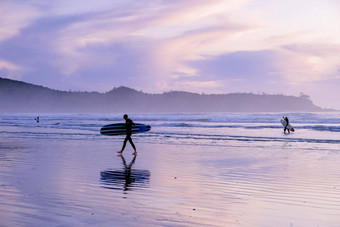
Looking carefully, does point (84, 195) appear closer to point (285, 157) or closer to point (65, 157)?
point (65, 157)

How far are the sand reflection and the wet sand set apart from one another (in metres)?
0.03

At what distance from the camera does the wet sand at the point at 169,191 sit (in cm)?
716

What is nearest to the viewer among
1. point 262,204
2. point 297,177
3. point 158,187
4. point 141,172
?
point 262,204

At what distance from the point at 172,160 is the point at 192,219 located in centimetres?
935

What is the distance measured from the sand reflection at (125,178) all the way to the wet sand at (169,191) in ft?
0.08

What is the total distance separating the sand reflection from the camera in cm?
1048

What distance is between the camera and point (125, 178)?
470 inches

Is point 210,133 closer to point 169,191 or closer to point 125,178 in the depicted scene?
point 125,178

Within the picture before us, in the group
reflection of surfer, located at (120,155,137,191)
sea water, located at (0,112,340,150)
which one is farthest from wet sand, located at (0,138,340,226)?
sea water, located at (0,112,340,150)

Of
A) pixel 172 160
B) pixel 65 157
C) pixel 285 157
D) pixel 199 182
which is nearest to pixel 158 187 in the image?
pixel 199 182

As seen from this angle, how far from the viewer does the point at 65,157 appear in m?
17.2

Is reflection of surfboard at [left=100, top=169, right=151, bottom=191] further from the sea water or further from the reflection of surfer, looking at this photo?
the sea water

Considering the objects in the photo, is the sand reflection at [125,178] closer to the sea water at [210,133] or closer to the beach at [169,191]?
the beach at [169,191]

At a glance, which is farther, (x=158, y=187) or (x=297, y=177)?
(x=297, y=177)
